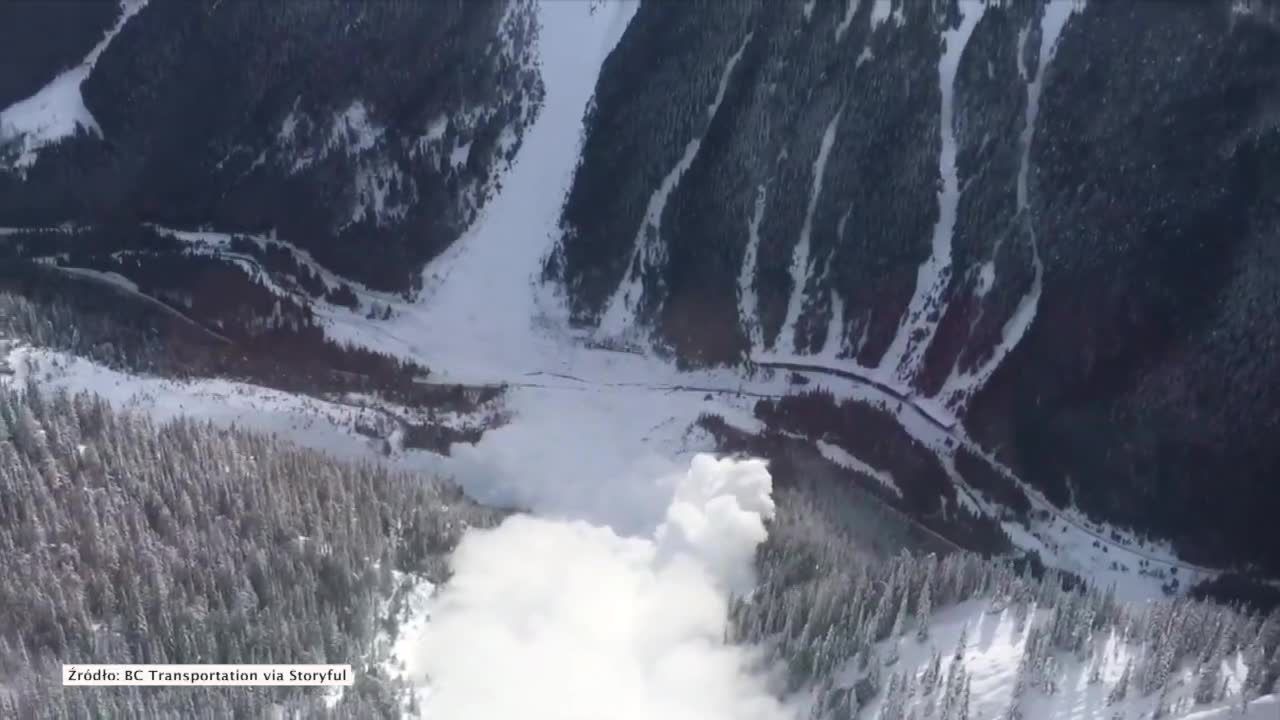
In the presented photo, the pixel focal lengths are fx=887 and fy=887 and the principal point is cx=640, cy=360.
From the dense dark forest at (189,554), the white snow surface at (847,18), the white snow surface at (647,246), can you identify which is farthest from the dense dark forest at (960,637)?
the white snow surface at (847,18)

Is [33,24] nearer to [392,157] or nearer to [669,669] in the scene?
[392,157]

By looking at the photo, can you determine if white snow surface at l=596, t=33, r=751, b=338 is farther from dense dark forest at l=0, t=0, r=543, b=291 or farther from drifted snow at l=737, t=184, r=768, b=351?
dense dark forest at l=0, t=0, r=543, b=291

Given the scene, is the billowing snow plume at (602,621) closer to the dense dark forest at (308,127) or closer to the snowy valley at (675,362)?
the snowy valley at (675,362)

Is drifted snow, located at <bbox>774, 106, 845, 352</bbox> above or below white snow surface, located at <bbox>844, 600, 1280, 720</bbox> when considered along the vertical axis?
above

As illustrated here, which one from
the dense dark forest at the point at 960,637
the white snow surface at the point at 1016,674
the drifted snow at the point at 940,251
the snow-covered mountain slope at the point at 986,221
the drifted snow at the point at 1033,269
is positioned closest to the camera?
the white snow surface at the point at 1016,674

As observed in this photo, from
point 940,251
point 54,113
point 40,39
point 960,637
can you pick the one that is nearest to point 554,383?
point 940,251

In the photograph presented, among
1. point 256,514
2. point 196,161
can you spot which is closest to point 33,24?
point 196,161

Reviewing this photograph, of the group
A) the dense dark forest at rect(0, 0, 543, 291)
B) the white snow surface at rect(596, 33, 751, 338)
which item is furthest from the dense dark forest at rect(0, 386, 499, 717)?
the dense dark forest at rect(0, 0, 543, 291)
